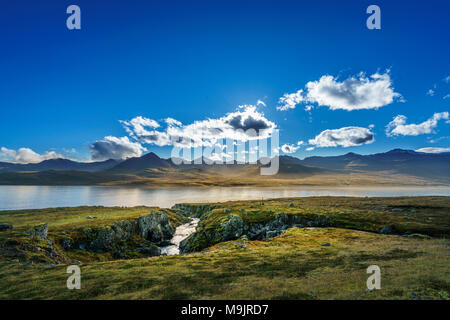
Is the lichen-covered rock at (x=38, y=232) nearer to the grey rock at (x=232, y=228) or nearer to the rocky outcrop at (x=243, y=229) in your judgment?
the rocky outcrop at (x=243, y=229)

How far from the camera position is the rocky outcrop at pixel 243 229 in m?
62.0

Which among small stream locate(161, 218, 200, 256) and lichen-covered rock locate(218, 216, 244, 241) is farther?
small stream locate(161, 218, 200, 256)

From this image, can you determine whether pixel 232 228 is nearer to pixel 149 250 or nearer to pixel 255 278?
pixel 149 250

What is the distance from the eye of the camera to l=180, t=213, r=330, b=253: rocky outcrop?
62.0 metres

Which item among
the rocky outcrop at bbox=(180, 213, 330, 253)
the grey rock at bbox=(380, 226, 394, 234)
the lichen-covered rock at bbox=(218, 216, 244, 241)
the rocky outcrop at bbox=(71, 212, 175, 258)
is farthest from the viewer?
the lichen-covered rock at bbox=(218, 216, 244, 241)

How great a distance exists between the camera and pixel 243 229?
65938 millimetres

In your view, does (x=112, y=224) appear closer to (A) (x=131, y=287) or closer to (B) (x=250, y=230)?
(B) (x=250, y=230)

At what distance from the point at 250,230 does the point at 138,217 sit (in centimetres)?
4523

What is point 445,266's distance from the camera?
20.5 metres

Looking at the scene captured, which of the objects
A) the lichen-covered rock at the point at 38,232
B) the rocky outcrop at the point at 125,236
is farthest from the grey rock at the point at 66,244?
the lichen-covered rock at the point at 38,232

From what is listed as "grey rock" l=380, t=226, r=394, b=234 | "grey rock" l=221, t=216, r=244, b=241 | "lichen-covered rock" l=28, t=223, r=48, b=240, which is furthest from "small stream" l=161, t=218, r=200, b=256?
"grey rock" l=380, t=226, r=394, b=234

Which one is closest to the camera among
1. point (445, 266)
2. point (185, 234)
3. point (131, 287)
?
point (131, 287)

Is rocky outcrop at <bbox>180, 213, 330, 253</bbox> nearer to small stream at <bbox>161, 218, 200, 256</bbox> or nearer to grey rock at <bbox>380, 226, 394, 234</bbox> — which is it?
small stream at <bbox>161, 218, 200, 256</bbox>
